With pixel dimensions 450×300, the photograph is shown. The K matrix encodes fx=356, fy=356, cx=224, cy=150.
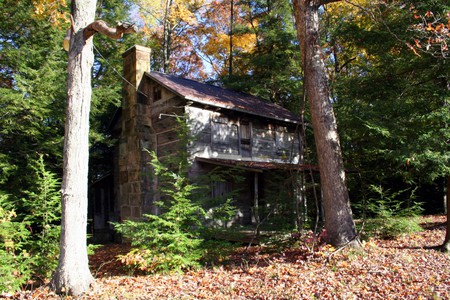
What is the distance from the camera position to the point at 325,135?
800 cm

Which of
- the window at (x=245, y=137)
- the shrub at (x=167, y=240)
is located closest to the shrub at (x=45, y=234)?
the shrub at (x=167, y=240)

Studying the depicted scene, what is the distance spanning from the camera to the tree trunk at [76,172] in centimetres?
593

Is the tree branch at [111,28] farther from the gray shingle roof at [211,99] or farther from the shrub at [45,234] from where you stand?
the gray shingle roof at [211,99]

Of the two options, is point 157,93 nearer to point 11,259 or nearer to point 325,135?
point 325,135

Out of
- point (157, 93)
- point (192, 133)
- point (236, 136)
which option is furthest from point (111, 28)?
point (236, 136)

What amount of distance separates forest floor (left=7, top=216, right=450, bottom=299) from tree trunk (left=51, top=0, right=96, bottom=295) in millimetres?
324

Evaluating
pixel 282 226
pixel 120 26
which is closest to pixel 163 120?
pixel 282 226

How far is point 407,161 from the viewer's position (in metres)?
8.70

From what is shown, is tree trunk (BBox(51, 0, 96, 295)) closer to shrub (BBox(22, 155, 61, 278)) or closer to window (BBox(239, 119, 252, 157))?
shrub (BBox(22, 155, 61, 278))

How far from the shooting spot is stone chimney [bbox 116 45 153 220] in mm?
15281

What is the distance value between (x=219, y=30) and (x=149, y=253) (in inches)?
878

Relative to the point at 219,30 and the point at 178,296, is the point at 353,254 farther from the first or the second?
the point at 219,30

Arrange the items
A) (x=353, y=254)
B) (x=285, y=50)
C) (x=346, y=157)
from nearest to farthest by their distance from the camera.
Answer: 1. (x=353, y=254)
2. (x=346, y=157)
3. (x=285, y=50)

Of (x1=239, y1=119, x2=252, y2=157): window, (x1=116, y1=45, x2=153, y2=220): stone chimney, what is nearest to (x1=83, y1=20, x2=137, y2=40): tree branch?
(x1=116, y1=45, x2=153, y2=220): stone chimney
